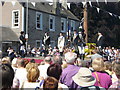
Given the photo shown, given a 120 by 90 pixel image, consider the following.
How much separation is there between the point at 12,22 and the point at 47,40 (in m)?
8.57

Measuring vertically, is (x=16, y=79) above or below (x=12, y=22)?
below

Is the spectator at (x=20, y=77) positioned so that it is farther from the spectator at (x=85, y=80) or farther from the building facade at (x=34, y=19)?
the building facade at (x=34, y=19)

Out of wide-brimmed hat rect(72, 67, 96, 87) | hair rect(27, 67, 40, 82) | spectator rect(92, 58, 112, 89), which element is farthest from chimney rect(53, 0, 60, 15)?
wide-brimmed hat rect(72, 67, 96, 87)

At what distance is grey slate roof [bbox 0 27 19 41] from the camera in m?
22.3

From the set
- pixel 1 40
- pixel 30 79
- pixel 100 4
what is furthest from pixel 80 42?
pixel 100 4

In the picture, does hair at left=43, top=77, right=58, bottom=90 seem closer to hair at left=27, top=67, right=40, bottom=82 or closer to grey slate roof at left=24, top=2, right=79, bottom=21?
hair at left=27, top=67, right=40, bottom=82

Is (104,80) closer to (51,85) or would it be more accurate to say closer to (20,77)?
(51,85)

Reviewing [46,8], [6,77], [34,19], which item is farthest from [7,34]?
[6,77]

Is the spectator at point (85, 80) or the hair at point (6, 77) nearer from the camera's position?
the hair at point (6, 77)

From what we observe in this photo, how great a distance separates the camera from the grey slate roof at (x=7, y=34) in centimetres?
2235


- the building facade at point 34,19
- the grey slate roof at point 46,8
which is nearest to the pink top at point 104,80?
the building facade at point 34,19

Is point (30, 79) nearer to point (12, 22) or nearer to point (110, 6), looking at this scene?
point (12, 22)

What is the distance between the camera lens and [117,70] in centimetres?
382

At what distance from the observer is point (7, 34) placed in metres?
22.9
